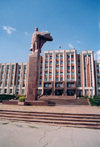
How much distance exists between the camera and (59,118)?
674cm

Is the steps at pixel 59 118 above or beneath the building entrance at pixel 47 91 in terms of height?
above

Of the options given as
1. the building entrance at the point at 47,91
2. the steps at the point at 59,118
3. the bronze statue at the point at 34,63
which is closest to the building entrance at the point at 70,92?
the building entrance at the point at 47,91

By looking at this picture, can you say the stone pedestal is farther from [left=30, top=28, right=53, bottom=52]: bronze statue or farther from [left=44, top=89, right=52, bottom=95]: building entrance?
[left=44, top=89, right=52, bottom=95]: building entrance

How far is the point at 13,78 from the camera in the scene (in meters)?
43.5

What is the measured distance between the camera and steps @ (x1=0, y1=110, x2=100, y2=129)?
5984 mm

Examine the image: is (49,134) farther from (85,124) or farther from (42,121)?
(85,124)

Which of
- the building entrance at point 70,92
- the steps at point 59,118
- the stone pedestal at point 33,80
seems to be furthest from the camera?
the building entrance at point 70,92

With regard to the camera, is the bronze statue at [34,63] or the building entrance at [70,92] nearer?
the bronze statue at [34,63]

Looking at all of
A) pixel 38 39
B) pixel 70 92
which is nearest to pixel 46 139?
pixel 38 39

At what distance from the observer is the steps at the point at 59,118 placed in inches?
236

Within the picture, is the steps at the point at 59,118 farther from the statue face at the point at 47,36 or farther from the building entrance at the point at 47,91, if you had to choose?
the building entrance at the point at 47,91

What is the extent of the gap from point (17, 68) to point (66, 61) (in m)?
21.8

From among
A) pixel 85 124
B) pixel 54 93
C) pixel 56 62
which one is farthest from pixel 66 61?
A: pixel 85 124

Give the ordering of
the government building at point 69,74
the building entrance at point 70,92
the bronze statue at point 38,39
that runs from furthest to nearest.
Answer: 1. the government building at point 69,74
2. the building entrance at point 70,92
3. the bronze statue at point 38,39
